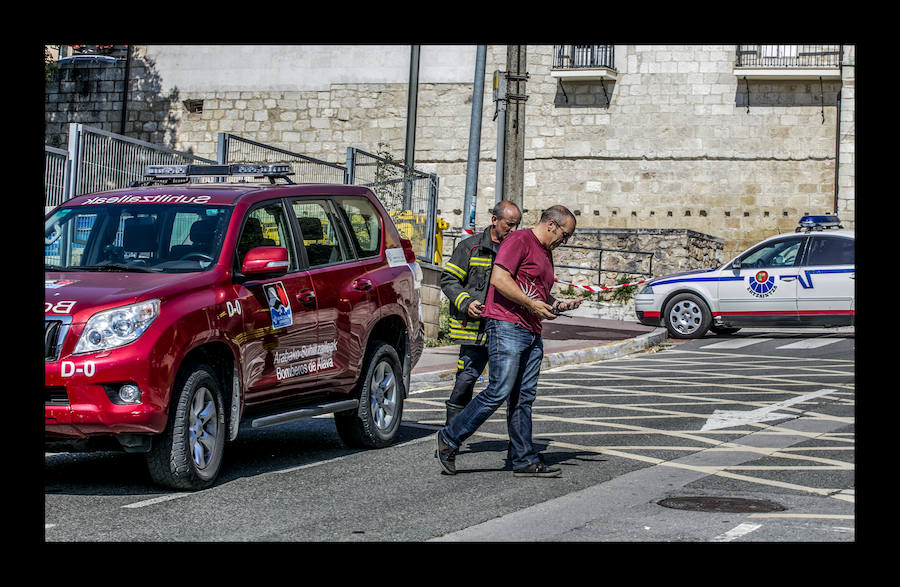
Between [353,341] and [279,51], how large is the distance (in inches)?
1273

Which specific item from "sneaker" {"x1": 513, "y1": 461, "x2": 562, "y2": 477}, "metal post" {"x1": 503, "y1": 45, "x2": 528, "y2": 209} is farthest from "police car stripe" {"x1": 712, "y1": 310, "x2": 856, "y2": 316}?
"sneaker" {"x1": 513, "y1": 461, "x2": 562, "y2": 477}

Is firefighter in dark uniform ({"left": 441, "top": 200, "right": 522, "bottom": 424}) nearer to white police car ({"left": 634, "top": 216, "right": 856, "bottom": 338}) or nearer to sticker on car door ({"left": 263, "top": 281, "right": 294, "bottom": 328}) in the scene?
sticker on car door ({"left": 263, "top": 281, "right": 294, "bottom": 328})

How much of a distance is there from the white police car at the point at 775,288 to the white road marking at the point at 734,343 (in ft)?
0.98

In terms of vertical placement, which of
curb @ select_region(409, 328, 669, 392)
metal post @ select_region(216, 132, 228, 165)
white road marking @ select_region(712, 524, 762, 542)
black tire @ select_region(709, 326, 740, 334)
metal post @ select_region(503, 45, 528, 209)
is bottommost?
white road marking @ select_region(712, 524, 762, 542)

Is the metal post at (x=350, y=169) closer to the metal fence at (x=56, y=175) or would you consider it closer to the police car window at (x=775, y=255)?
the metal fence at (x=56, y=175)

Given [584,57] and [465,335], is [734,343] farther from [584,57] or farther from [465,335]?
[584,57]

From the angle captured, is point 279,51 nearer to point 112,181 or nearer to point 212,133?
point 212,133

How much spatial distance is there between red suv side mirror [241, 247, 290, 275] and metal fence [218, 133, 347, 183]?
350 inches

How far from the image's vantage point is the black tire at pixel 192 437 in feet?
24.7

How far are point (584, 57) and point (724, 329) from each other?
53.7ft

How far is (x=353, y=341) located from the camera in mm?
9383

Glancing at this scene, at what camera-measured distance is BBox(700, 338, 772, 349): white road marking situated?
66.0 ft
